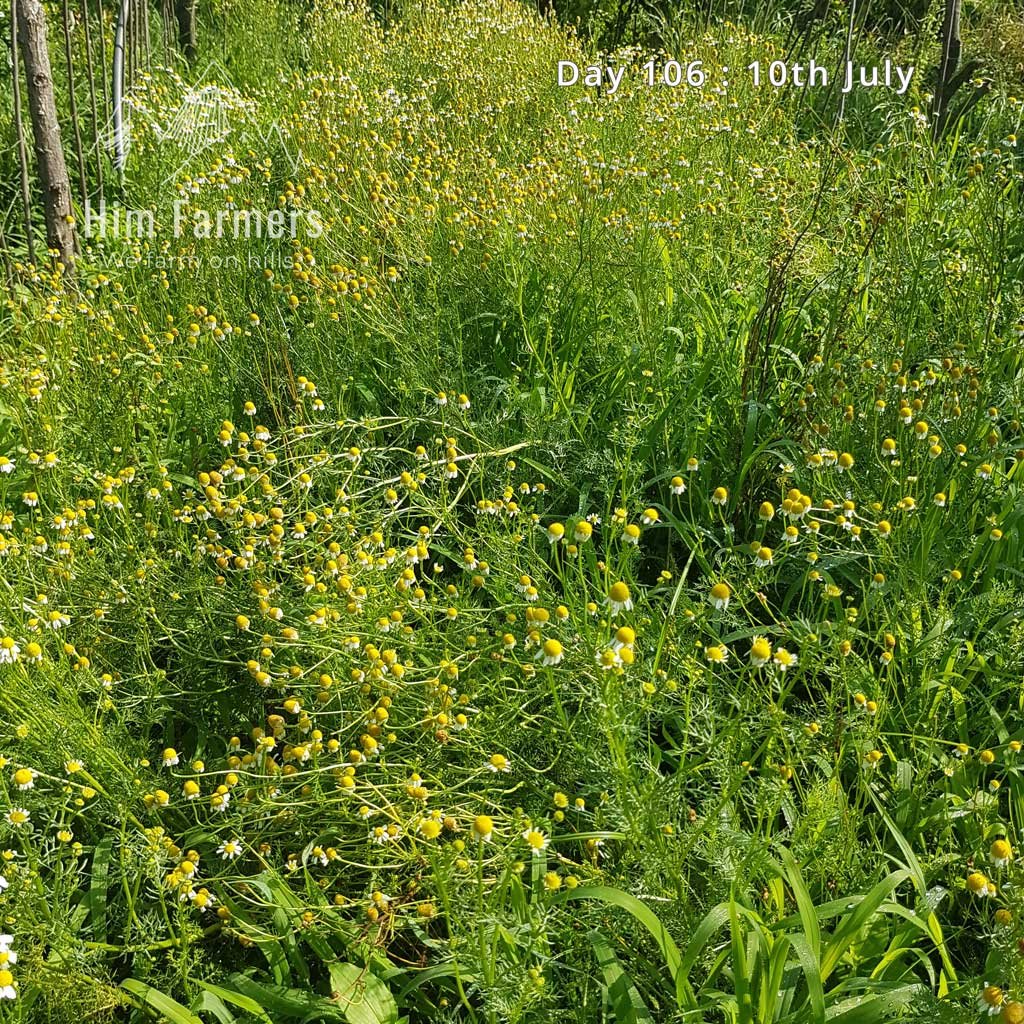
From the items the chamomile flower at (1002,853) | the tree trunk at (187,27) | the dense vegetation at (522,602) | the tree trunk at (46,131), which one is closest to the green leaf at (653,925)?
the dense vegetation at (522,602)

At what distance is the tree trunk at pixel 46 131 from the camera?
12.0 feet

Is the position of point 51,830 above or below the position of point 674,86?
below

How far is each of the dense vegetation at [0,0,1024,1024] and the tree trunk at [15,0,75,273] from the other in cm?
15

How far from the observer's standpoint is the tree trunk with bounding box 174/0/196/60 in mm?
6857

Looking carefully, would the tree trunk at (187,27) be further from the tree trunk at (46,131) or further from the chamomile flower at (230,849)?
the chamomile flower at (230,849)

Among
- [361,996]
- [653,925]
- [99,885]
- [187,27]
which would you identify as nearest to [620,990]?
[653,925]

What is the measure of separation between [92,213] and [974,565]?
167 inches

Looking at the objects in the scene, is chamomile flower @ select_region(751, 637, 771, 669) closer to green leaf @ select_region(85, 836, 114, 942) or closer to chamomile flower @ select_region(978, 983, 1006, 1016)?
chamomile flower @ select_region(978, 983, 1006, 1016)

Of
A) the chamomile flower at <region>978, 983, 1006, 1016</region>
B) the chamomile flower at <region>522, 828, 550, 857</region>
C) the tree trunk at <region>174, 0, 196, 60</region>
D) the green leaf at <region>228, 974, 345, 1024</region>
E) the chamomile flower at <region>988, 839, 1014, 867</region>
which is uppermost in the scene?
the tree trunk at <region>174, 0, 196, 60</region>

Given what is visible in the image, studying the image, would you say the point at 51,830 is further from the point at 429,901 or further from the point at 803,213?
the point at 803,213

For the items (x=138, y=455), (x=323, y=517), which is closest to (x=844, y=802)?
(x=323, y=517)

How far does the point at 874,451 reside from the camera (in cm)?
239

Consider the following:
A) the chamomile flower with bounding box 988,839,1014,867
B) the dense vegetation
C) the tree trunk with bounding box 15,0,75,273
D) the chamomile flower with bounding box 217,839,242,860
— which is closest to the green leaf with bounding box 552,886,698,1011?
the dense vegetation

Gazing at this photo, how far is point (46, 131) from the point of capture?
3.81m
